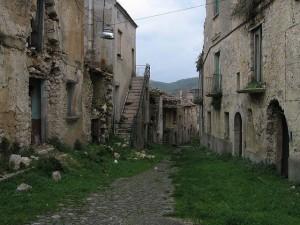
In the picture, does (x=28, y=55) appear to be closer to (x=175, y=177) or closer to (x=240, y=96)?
(x=175, y=177)

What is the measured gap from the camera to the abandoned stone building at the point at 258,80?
11.8m

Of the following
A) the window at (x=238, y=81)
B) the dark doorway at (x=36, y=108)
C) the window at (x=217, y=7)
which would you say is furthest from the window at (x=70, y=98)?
the window at (x=217, y=7)

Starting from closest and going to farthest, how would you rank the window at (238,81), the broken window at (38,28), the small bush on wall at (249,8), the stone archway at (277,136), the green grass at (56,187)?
the green grass at (56,187) → the stone archway at (277,136) → the broken window at (38,28) → the small bush on wall at (249,8) → the window at (238,81)

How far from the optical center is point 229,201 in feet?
29.0

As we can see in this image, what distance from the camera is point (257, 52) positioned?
15391 mm

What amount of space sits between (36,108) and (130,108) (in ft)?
35.3

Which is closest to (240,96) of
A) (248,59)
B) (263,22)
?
(248,59)

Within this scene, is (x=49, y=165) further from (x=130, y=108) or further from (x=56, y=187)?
(x=130, y=108)

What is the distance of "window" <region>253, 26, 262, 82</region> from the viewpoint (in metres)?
15.1

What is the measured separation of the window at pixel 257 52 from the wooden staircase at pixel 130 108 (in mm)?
8507

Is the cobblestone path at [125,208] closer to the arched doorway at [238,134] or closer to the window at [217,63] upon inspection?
the arched doorway at [238,134]

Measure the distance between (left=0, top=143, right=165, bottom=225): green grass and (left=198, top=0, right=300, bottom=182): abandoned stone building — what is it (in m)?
4.13

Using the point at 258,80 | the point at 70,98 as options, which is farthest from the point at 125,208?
the point at 70,98

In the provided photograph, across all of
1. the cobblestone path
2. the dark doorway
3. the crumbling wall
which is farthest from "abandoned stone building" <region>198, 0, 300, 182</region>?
the crumbling wall
